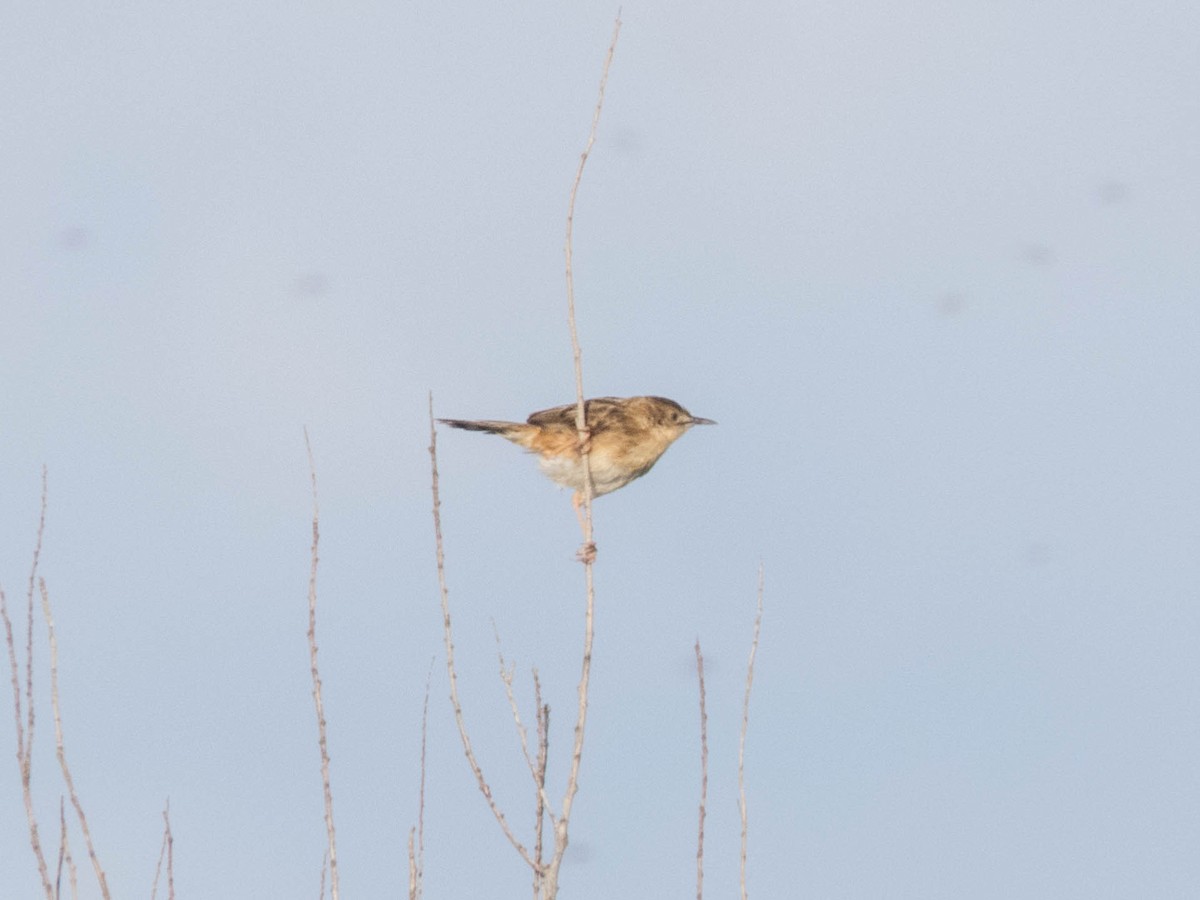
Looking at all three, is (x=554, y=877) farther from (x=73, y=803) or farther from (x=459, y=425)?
(x=459, y=425)

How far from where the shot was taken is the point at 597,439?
9.22 meters

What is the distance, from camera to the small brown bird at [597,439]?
9219 mm

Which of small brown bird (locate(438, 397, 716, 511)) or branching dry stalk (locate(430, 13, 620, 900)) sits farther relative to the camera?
small brown bird (locate(438, 397, 716, 511))

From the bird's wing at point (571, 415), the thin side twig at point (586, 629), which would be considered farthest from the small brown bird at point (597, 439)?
the thin side twig at point (586, 629)

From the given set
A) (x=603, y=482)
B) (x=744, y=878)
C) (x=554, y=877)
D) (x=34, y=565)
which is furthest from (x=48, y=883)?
(x=603, y=482)

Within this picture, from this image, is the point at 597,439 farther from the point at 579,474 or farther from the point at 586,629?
the point at 586,629

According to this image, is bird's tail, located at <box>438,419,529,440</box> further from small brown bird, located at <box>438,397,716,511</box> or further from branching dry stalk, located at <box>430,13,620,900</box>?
branching dry stalk, located at <box>430,13,620,900</box>

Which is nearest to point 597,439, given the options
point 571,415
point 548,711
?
point 571,415

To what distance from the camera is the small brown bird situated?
9.22 m

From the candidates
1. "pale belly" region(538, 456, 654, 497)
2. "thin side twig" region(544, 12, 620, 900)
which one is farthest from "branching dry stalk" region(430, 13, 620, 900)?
"pale belly" region(538, 456, 654, 497)

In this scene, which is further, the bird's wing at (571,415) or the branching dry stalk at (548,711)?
the bird's wing at (571,415)

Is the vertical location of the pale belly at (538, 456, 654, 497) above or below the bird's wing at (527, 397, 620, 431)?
below

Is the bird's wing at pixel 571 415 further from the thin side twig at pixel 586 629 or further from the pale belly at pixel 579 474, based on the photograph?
the thin side twig at pixel 586 629

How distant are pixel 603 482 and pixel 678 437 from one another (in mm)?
987
